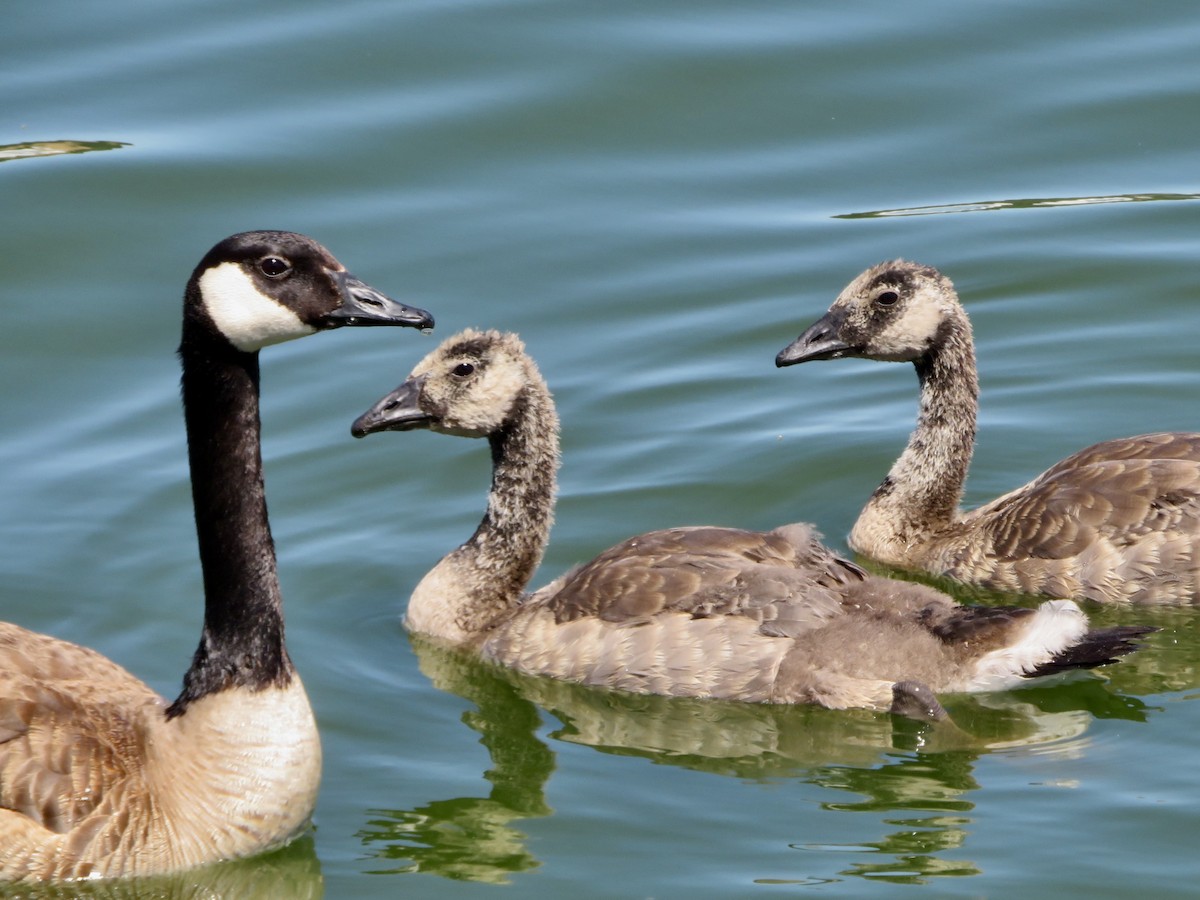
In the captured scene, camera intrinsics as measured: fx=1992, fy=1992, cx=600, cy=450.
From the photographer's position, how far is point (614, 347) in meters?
14.0

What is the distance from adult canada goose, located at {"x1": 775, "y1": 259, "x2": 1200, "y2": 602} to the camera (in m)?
11.0

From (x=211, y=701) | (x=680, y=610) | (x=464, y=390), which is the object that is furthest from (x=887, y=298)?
(x=211, y=701)

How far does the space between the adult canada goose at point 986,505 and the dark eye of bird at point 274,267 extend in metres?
4.72

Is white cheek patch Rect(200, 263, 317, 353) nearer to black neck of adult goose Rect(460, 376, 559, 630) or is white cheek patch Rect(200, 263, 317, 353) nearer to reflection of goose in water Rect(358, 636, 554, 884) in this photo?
reflection of goose in water Rect(358, 636, 554, 884)

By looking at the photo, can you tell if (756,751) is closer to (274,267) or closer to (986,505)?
(274,267)

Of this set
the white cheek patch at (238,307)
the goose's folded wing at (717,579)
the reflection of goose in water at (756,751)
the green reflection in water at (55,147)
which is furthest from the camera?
the green reflection in water at (55,147)

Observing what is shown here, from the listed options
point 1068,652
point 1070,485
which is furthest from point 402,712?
point 1070,485

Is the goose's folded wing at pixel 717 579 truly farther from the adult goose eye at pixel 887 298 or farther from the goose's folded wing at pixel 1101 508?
the adult goose eye at pixel 887 298

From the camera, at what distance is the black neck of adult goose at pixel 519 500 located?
36.2 feet

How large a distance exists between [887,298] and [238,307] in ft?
17.6

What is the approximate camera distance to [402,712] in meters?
9.98

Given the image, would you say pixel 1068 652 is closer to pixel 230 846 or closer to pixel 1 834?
pixel 230 846

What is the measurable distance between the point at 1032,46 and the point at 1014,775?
10523 mm

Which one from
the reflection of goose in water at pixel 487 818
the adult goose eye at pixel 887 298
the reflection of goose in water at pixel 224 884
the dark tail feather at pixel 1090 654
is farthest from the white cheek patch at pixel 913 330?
the reflection of goose in water at pixel 224 884
